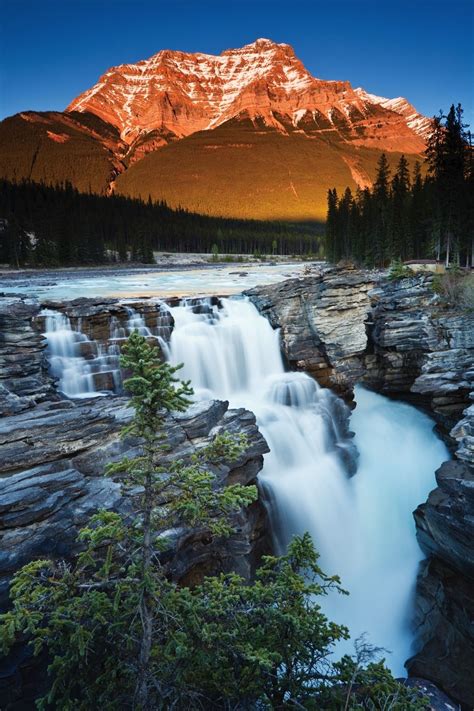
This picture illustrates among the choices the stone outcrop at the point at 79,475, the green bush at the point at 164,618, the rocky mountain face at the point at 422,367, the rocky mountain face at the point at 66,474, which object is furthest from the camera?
the rocky mountain face at the point at 422,367

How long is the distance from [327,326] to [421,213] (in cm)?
3596

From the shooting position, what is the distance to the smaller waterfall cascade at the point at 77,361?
577 inches

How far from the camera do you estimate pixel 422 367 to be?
17.2m

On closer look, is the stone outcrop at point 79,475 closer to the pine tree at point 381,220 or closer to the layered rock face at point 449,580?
the layered rock face at point 449,580

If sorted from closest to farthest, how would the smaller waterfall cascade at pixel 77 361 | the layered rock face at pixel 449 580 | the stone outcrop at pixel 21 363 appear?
the layered rock face at pixel 449 580, the stone outcrop at pixel 21 363, the smaller waterfall cascade at pixel 77 361

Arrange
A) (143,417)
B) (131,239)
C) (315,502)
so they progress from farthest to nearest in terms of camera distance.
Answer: (131,239)
(315,502)
(143,417)

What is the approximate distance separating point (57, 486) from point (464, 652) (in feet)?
34.4

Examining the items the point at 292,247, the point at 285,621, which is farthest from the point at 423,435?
the point at 292,247

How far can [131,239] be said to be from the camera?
94125mm

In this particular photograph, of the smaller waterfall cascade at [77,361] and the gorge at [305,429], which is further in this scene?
Answer: the smaller waterfall cascade at [77,361]

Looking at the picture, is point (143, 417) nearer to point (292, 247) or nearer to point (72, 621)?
point (72, 621)

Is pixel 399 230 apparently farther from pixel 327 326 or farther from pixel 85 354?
pixel 85 354

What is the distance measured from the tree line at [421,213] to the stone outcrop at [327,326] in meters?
15.1

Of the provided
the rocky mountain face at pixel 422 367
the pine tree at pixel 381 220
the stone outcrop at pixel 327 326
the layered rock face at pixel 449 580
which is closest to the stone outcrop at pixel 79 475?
the layered rock face at pixel 449 580
